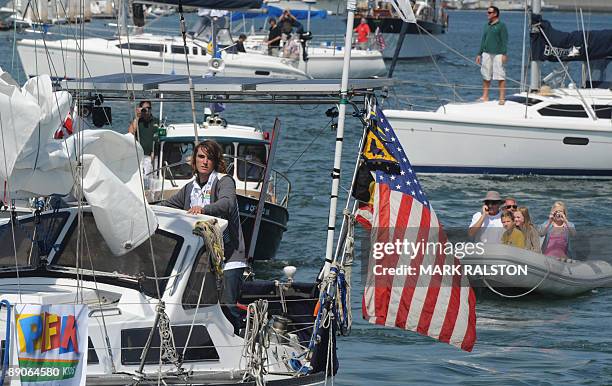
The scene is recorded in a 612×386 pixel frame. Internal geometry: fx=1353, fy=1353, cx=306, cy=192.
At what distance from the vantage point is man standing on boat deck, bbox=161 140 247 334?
10734 mm

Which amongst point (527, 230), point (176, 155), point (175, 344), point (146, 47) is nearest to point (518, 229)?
point (527, 230)

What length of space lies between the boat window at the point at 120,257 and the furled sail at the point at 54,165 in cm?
21

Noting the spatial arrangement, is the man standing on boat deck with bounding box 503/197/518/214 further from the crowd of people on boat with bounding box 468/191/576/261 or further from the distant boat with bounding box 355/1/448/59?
the distant boat with bounding box 355/1/448/59

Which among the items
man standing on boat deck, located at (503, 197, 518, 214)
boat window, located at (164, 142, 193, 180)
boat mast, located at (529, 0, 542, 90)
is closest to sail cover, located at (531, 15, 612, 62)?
boat mast, located at (529, 0, 542, 90)

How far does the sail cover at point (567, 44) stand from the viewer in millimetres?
26719

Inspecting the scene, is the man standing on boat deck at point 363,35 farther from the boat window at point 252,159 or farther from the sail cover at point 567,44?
the boat window at point 252,159

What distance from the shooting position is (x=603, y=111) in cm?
2534

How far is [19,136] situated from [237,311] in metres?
2.69

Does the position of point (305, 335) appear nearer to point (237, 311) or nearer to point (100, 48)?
point (237, 311)

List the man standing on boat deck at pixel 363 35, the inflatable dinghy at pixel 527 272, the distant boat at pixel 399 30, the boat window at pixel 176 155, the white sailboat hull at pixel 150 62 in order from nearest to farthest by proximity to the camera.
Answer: the inflatable dinghy at pixel 527 272
the boat window at pixel 176 155
the white sailboat hull at pixel 150 62
the man standing on boat deck at pixel 363 35
the distant boat at pixel 399 30

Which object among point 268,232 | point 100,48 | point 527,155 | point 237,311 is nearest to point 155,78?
point 237,311

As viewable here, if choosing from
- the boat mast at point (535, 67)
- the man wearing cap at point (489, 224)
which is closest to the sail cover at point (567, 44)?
the boat mast at point (535, 67)

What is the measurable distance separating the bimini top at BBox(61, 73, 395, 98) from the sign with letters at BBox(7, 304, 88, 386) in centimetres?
294

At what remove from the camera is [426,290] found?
10.8 meters
